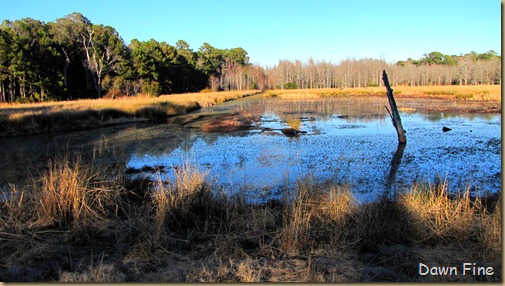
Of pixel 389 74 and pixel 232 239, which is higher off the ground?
pixel 389 74

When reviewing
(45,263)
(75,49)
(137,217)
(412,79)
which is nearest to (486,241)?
(137,217)

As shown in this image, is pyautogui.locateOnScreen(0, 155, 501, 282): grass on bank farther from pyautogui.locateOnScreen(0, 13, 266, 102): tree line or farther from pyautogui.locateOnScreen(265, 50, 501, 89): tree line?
pyautogui.locateOnScreen(265, 50, 501, 89): tree line

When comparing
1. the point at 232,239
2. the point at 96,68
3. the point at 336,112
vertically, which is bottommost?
the point at 232,239

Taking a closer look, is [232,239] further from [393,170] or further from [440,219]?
[393,170]

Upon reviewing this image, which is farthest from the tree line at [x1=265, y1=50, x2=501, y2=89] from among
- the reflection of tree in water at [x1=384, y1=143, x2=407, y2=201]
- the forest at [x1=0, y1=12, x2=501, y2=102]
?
the reflection of tree in water at [x1=384, y1=143, x2=407, y2=201]

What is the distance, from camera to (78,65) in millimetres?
45812

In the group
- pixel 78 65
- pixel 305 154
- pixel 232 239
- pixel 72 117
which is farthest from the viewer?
pixel 78 65

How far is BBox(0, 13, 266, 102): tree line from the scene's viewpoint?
34438 mm

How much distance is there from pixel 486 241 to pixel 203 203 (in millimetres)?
3579

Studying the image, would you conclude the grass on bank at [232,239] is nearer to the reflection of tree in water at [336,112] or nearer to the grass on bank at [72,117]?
the grass on bank at [72,117]

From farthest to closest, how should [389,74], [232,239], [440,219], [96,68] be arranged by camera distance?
[389,74]
[96,68]
[440,219]
[232,239]

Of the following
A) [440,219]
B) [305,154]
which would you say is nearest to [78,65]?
[305,154]

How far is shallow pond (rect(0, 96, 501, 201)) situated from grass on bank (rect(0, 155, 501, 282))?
96cm

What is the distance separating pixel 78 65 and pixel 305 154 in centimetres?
4304
